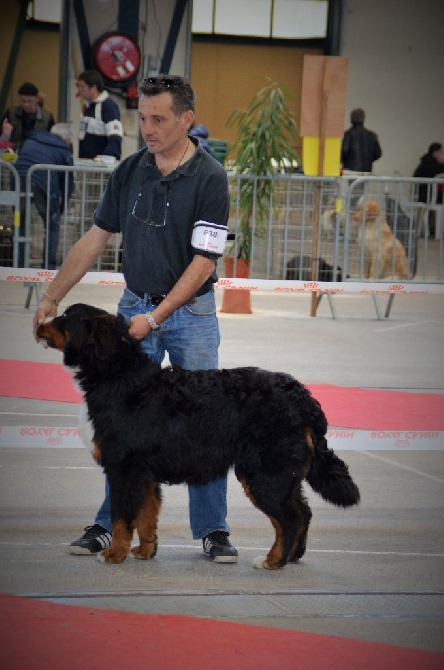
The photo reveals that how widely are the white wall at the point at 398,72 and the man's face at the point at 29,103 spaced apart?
10859 mm

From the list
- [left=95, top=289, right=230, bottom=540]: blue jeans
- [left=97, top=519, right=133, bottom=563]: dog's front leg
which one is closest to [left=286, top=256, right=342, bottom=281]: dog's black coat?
[left=95, top=289, right=230, bottom=540]: blue jeans

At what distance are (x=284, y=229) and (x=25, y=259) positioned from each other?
2838mm

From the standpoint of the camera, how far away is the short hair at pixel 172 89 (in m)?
5.06

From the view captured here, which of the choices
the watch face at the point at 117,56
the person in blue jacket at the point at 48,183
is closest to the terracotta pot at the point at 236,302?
the person in blue jacket at the point at 48,183

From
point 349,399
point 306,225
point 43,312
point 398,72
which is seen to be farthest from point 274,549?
point 398,72

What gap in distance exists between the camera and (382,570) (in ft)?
16.8

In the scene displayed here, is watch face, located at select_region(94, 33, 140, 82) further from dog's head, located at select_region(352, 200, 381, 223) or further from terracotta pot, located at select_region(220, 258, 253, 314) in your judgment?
dog's head, located at select_region(352, 200, 381, 223)

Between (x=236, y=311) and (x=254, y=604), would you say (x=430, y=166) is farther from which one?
(x=254, y=604)

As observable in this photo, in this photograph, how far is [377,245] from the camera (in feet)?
42.6

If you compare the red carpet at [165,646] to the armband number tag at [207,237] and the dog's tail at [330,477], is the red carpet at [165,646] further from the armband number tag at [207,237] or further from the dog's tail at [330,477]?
the armband number tag at [207,237]

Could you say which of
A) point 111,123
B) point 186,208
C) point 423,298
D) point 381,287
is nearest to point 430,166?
point 423,298

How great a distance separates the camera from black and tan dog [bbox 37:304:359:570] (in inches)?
193

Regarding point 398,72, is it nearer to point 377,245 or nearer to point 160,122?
point 377,245

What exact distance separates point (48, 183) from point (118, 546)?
763 cm
